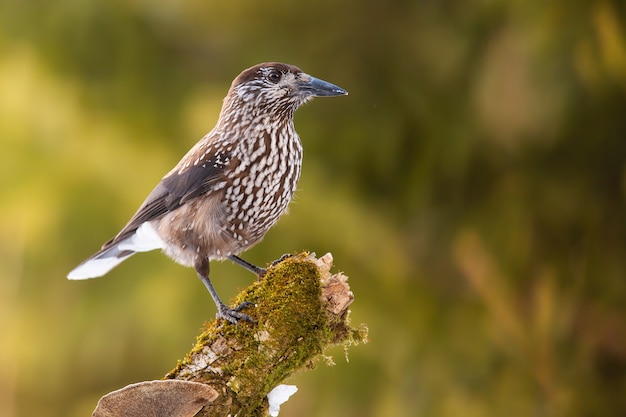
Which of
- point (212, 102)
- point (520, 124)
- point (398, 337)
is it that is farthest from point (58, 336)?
point (520, 124)

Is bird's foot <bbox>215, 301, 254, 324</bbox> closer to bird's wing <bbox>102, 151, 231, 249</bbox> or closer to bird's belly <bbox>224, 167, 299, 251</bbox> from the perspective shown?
bird's belly <bbox>224, 167, 299, 251</bbox>

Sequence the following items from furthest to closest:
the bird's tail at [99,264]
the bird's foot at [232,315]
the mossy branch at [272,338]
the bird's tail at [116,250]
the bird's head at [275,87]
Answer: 1. the bird's tail at [99,264]
2. the bird's tail at [116,250]
3. the bird's head at [275,87]
4. the bird's foot at [232,315]
5. the mossy branch at [272,338]

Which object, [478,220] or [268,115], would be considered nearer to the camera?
[268,115]

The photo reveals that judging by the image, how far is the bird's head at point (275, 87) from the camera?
3.02 metres

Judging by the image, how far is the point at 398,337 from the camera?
194 inches

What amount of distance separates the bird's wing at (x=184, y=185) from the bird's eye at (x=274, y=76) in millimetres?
361

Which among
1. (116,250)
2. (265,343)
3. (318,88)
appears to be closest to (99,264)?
(116,250)

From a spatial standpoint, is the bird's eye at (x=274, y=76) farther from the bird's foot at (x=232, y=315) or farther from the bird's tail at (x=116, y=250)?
the bird's foot at (x=232, y=315)

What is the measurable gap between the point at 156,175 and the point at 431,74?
1957 mm

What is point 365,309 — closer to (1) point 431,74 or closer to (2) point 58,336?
(1) point 431,74

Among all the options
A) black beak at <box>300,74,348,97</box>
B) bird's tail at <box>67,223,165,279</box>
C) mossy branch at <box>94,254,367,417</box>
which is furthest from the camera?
bird's tail at <box>67,223,165,279</box>

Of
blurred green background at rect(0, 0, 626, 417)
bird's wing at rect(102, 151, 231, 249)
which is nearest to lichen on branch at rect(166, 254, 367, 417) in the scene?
bird's wing at rect(102, 151, 231, 249)

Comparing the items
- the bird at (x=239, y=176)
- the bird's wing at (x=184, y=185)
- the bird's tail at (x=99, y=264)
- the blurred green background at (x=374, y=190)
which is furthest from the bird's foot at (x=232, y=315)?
the blurred green background at (x=374, y=190)

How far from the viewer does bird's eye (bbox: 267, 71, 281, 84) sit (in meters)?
3.05
